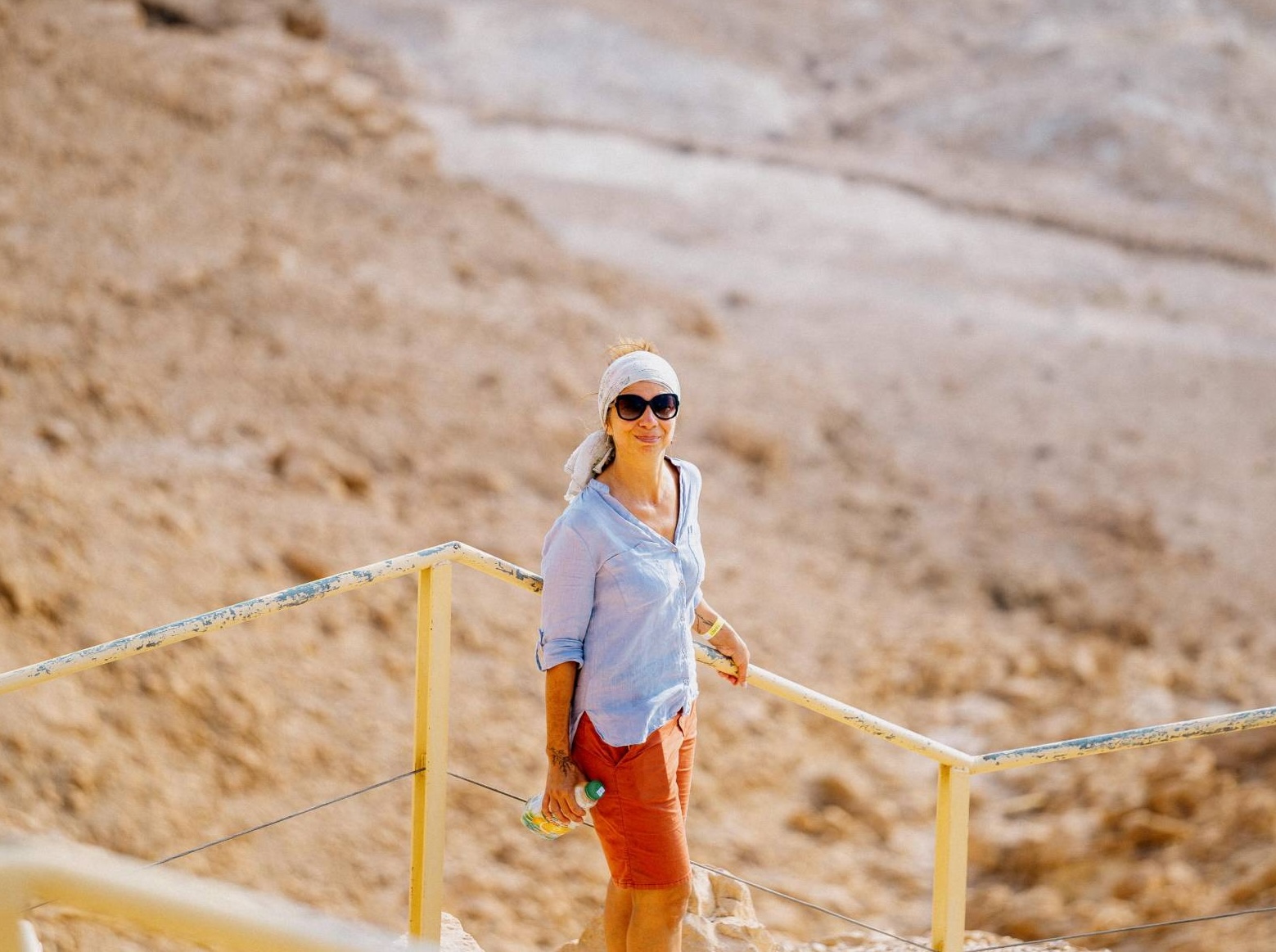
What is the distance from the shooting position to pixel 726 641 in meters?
3.01

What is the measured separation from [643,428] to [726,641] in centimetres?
61

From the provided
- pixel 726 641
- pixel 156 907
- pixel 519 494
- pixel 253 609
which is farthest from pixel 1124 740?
pixel 519 494

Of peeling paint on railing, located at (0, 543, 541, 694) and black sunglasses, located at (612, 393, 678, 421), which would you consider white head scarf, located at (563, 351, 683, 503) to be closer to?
black sunglasses, located at (612, 393, 678, 421)

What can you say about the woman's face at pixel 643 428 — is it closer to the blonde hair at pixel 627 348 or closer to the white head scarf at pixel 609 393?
the white head scarf at pixel 609 393

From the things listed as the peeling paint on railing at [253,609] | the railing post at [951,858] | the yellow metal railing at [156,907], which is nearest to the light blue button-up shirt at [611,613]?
the peeling paint on railing at [253,609]

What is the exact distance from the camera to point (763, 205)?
24.5m

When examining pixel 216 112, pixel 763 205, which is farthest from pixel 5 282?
pixel 763 205

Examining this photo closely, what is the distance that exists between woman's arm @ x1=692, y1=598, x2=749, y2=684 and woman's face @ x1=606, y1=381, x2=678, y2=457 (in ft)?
1.52

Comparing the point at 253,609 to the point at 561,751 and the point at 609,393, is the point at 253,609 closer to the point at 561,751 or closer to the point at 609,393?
the point at 561,751

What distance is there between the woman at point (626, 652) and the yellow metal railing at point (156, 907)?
3.77 feet

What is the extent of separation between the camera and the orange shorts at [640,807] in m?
2.60

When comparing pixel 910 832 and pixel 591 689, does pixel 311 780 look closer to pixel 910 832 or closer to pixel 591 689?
→ pixel 910 832

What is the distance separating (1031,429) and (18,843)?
54.6 feet

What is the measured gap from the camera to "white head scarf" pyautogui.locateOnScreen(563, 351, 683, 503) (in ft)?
8.66
